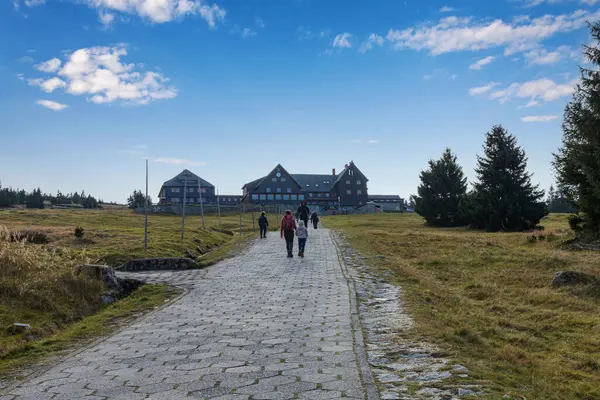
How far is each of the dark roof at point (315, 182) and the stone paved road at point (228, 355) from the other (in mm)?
93170

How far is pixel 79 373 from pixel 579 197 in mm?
22080

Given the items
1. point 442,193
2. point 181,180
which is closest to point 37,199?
point 181,180

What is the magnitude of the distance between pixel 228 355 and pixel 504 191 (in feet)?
134

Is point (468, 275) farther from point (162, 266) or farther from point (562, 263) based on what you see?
point (162, 266)

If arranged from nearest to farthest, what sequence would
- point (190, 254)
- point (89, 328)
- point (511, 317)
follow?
point (89, 328), point (511, 317), point (190, 254)

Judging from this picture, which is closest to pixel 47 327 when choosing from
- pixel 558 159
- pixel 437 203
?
pixel 558 159

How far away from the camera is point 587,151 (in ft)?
64.8

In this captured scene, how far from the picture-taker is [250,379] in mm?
5543

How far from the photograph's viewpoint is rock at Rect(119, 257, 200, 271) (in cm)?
1681

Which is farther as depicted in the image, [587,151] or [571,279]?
[587,151]

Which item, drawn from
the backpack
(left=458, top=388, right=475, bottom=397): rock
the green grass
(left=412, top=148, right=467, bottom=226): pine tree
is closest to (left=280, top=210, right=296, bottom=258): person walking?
the backpack

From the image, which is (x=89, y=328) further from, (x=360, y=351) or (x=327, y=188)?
(x=327, y=188)

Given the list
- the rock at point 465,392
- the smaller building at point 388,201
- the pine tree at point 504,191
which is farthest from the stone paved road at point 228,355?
the smaller building at point 388,201

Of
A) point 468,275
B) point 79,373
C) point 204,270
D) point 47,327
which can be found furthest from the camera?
point 204,270
